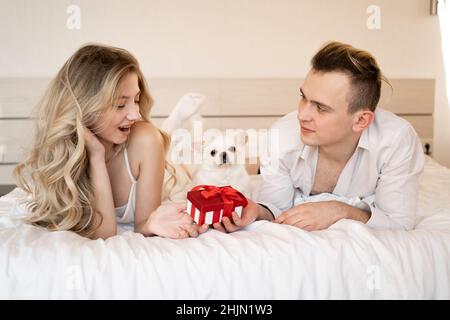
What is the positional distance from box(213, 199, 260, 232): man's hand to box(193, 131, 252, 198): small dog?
0.68 metres

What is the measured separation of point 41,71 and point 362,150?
2.33 m

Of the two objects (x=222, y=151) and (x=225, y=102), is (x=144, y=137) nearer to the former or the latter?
(x=222, y=151)

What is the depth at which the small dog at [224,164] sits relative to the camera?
2031 millimetres

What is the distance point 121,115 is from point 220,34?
6.31 ft

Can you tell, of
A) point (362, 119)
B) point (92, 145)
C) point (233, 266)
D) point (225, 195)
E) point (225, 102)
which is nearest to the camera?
point (233, 266)

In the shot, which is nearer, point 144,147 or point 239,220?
point 239,220

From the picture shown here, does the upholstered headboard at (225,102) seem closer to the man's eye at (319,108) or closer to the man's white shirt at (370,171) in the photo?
the man's white shirt at (370,171)

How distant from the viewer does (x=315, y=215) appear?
4.29ft

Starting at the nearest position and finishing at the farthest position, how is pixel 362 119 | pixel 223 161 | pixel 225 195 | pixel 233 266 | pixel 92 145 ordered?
pixel 233 266
pixel 225 195
pixel 92 145
pixel 362 119
pixel 223 161

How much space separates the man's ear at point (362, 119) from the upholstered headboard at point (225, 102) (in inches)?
65.7

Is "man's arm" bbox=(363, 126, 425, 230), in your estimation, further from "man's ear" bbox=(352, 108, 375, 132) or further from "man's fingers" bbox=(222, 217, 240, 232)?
"man's fingers" bbox=(222, 217, 240, 232)

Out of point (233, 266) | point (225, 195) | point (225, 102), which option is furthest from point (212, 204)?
point (225, 102)
